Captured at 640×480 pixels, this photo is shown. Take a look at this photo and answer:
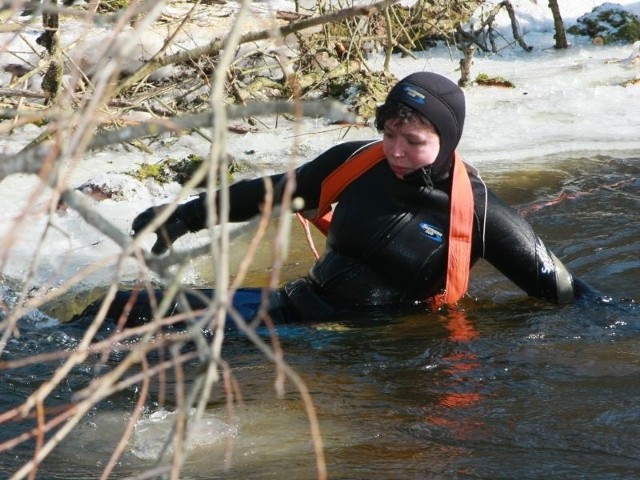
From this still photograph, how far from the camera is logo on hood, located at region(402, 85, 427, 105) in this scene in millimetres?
4238

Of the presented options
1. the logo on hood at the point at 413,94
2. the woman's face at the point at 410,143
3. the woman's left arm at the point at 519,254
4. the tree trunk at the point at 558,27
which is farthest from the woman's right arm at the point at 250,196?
the tree trunk at the point at 558,27

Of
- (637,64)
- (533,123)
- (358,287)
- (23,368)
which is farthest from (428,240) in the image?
(637,64)

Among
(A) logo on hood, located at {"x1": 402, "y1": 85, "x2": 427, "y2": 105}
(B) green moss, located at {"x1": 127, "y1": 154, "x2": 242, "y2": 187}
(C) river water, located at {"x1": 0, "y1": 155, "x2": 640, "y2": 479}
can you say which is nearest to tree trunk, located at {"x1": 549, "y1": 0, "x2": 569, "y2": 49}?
(B) green moss, located at {"x1": 127, "y1": 154, "x2": 242, "y2": 187}

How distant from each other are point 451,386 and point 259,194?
4.09ft

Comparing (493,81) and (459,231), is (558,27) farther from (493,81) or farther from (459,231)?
(459,231)

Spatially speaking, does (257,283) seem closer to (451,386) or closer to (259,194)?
(259,194)

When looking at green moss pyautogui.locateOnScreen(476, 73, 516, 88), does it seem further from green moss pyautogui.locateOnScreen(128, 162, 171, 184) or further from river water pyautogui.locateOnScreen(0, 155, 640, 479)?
A: river water pyautogui.locateOnScreen(0, 155, 640, 479)

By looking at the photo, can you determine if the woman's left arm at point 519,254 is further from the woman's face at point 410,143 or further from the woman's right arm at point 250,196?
the woman's right arm at point 250,196

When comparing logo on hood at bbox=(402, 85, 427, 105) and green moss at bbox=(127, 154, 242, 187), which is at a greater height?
logo on hood at bbox=(402, 85, 427, 105)

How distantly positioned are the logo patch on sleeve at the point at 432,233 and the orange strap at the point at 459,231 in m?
0.09

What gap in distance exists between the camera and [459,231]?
175 inches

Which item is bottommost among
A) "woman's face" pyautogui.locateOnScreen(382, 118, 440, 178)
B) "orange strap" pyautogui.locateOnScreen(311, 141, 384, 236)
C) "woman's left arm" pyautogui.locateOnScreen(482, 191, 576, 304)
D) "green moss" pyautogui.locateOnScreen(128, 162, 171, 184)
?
"green moss" pyautogui.locateOnScreen(128, 162, 171, 184)

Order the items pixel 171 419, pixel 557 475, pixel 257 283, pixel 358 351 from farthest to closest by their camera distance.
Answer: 1. pixel 257 283
2. pixel 358 351
3. pixel 171 419
4. pixel 557 475

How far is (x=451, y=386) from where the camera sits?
4.04 metres
